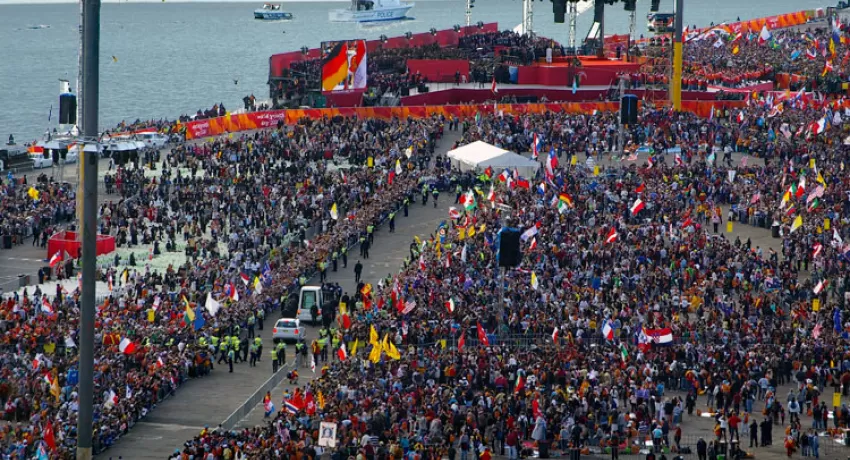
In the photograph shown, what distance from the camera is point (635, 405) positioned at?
35.8 m

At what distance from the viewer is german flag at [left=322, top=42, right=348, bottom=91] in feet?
258

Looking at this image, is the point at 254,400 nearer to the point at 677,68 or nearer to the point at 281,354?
the point at 281,354

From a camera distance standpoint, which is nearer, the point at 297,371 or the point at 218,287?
the point at 297,371

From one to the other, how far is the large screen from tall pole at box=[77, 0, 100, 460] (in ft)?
190

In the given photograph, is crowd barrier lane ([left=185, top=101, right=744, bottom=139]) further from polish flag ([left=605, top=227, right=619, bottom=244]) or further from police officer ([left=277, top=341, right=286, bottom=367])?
police officer ([left=277, top=341, right=286, bottom=367])

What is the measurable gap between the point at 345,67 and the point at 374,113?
14.8ft

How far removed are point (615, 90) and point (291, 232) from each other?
30.9 meters

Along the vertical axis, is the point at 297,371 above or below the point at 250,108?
below

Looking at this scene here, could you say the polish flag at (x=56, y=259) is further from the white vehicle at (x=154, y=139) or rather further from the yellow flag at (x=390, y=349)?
the white vehicle at (x=154, y=139)

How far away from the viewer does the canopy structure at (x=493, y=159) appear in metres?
59.5

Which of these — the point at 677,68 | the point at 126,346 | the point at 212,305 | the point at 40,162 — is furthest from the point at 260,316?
the point at 677,68

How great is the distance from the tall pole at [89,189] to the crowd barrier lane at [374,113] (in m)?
54.4

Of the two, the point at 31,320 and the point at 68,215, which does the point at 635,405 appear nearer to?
the point at 31,320

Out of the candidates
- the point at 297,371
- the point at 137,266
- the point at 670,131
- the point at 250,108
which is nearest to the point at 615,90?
the point at 670,131
